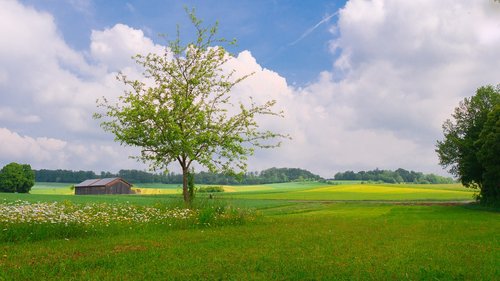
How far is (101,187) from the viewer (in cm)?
13062

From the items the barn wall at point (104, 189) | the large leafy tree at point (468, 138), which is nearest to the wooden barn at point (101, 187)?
the barn wall at point (104, 189)

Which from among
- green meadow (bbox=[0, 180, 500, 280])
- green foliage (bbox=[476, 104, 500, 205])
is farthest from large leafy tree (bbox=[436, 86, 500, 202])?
green meadow (bbox=[0, 180, 500, 280])

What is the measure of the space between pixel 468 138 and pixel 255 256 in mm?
53553

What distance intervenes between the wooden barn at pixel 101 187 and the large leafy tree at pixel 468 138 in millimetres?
98523

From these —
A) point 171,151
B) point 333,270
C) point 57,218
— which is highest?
point 171,151

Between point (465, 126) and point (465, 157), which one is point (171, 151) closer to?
point (465, 157)

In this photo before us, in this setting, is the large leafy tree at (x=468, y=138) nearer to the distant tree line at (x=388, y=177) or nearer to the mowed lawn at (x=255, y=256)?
the mowed lawn at (x=255, y=256)

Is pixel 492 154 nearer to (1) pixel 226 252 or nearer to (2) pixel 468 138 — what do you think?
(2) pixel 468 138

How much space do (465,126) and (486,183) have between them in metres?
12.1

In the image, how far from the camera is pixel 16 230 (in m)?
19.3

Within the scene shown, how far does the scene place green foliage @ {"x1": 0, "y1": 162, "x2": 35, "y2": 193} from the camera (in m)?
118

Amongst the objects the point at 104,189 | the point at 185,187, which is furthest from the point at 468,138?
the point at 104,189

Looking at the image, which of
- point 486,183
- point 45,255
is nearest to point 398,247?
point 45,255

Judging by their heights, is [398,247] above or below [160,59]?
below
